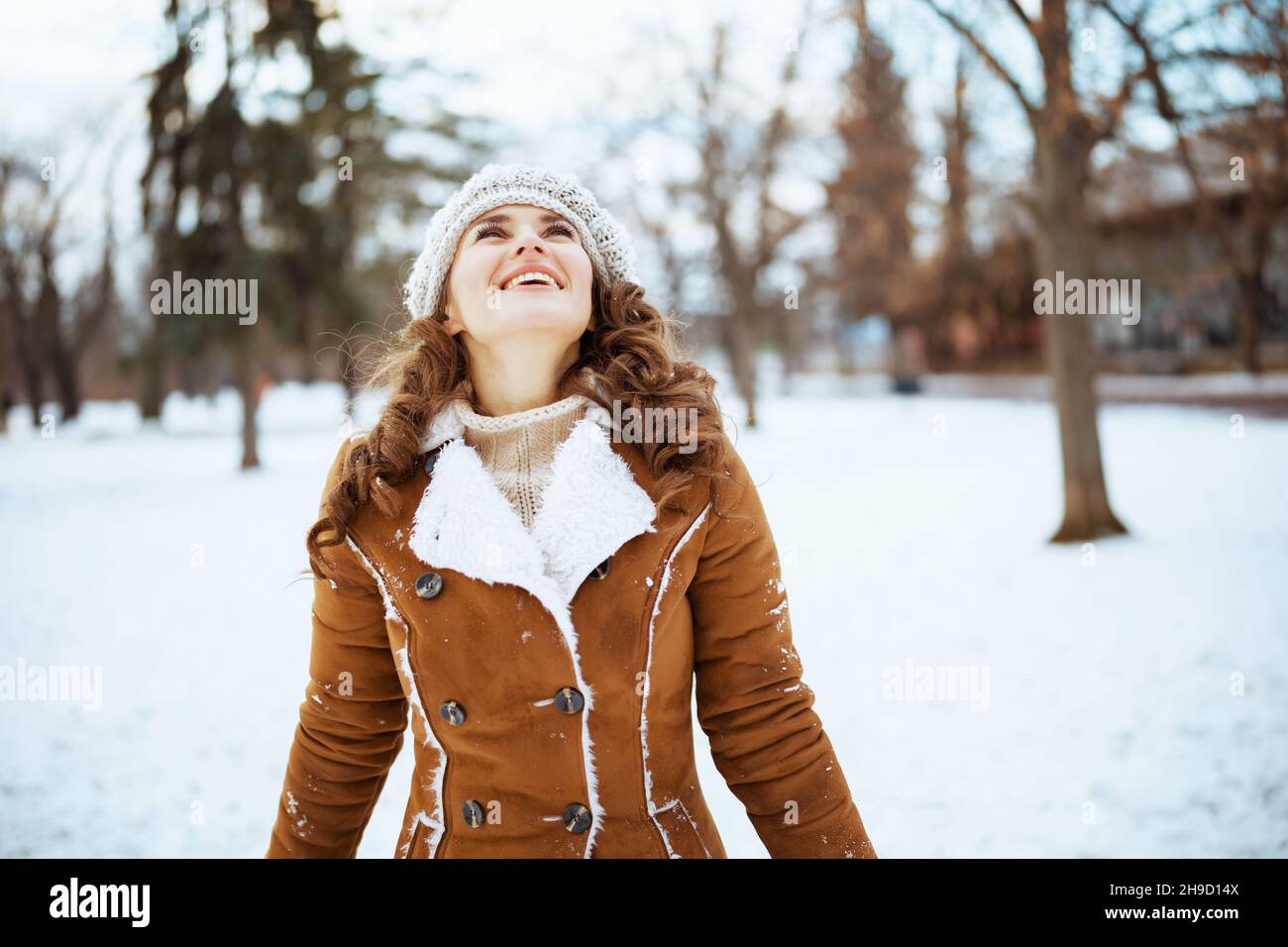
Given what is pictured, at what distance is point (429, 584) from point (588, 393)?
477 mm

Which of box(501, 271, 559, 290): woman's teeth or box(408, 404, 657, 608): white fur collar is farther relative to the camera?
box(501, 271, 559, 290): woman's teeth

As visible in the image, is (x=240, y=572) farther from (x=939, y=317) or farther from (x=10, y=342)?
(x=10, y=342)

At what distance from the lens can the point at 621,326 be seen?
193cm

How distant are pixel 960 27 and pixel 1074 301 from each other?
2.43 metres

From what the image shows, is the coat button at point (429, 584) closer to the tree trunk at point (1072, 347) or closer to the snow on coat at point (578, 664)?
the snow on coat at point (578, 664)

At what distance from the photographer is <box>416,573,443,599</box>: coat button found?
163 cm

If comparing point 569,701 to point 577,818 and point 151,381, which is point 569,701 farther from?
point 151,381

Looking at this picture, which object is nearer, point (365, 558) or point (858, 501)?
point (365, 558)

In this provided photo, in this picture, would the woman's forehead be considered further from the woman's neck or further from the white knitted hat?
the woman's neck

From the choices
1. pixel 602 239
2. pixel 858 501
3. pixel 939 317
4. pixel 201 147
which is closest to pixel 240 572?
pixel 858 501

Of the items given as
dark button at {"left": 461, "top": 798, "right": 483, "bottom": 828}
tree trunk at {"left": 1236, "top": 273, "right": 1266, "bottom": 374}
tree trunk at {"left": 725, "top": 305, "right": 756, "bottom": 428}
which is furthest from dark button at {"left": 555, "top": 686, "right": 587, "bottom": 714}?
tree trunk at {"left": 1236, "top": 273, "right": 1266, "bottom": 374}

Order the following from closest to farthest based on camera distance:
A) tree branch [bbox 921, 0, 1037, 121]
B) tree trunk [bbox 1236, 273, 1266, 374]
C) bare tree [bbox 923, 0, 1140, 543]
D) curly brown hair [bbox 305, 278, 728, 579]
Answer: curly brown hair [bbox 305, 278, 728, 579]
tree branch [bbox 921, 0, 1037, 121]
bare tree [bbox 923, 0, 1140, 543]
tree trunk [bbox 1236, 273, 1266, 374]

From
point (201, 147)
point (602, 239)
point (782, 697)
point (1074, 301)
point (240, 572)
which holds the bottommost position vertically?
point (240, 572)

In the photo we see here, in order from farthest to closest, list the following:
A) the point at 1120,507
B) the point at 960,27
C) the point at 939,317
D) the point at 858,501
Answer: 1. the point at 939,317
2. the point at 858,501
3. the point at 1120,507
4. the point at 960,27
